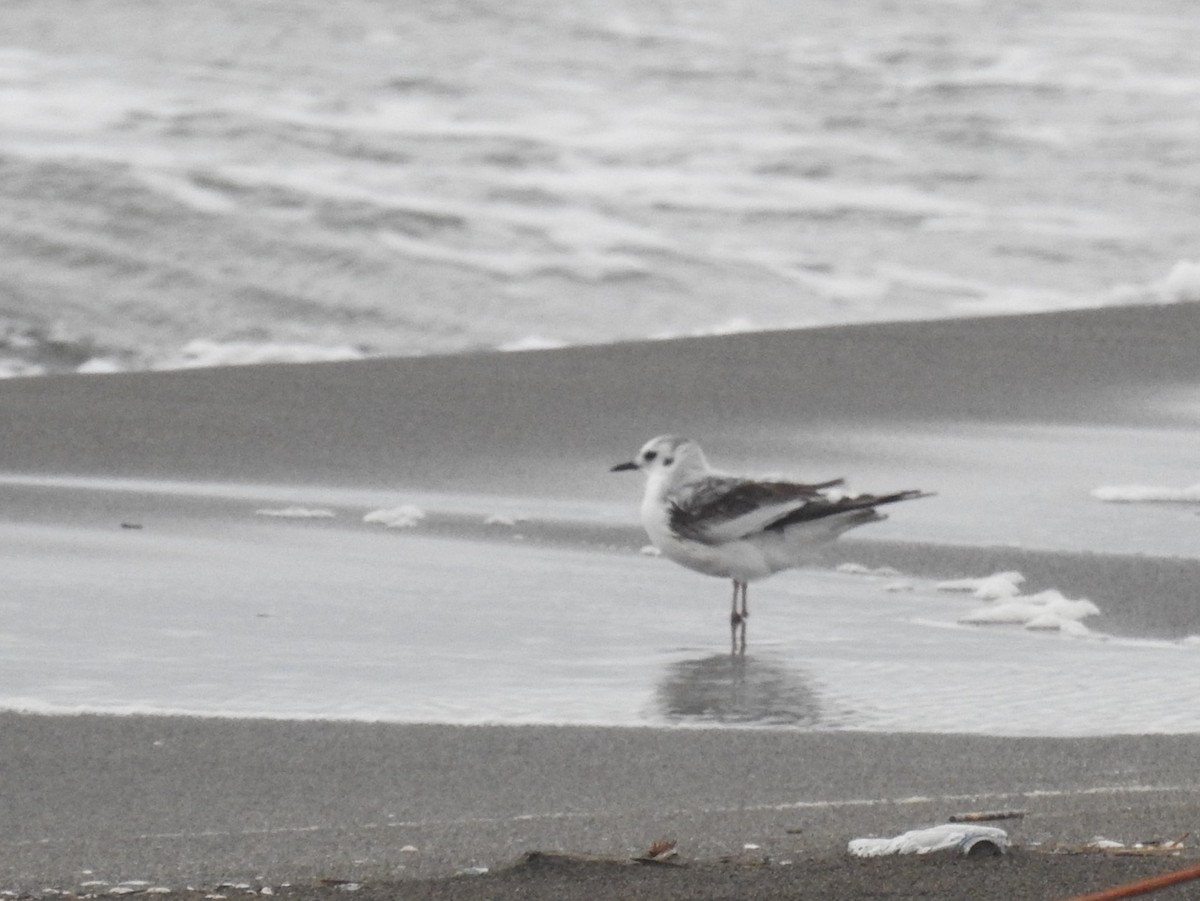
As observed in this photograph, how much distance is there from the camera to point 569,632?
5.02 meters

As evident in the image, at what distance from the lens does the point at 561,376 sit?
8266 millimetres

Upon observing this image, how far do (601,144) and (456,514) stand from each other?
7.00m

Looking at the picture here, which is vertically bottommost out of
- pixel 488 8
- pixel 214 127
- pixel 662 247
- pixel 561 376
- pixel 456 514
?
pixel 456 514

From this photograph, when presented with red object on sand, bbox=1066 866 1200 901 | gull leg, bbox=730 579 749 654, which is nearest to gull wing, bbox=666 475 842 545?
gull leg, bbox=730 579 749 654

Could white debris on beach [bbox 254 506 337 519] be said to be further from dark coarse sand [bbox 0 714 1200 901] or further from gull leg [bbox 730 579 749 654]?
dark coarse sand [bbox 0 714 1200 901]

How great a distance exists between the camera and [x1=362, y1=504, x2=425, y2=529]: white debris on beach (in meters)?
6.20

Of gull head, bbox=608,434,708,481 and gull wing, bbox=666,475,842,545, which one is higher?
gull head, bbox=608,434,708,481

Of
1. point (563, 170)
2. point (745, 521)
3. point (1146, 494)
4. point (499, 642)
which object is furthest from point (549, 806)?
point (563, 170)

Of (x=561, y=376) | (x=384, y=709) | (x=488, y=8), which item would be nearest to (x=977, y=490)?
(x=561, y=376)

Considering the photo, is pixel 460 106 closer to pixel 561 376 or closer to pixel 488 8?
pixel 488 8

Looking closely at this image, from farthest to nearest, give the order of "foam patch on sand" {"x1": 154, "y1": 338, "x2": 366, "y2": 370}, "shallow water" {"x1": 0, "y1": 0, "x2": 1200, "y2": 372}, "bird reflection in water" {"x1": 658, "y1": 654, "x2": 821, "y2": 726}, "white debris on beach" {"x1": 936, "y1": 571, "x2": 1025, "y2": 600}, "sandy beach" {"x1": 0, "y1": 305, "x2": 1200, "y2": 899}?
"shallow water" {"x1": 0, "y1": 0, "x2": 1200, "y2": 372} < "foam patch on sand" {"x1": 154, "y1": 338, "x2": 366, "y2": 370} < "white debris on beach" {"x1": 936, "y1": 571, "x2": 1025, "y2": 600} < "bird reflection in water" {"x1": 658, "y1": 654, "x2": 821, "y2": 726} < "sandy beach" {"x1": 0, "y1": 305, "x2": 1200, "y2": 899}

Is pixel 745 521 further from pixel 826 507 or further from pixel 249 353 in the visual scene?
pixel 249 353

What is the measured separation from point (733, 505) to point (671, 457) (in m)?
0.35

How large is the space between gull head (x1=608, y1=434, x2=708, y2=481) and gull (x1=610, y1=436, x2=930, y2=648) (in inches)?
4.3
